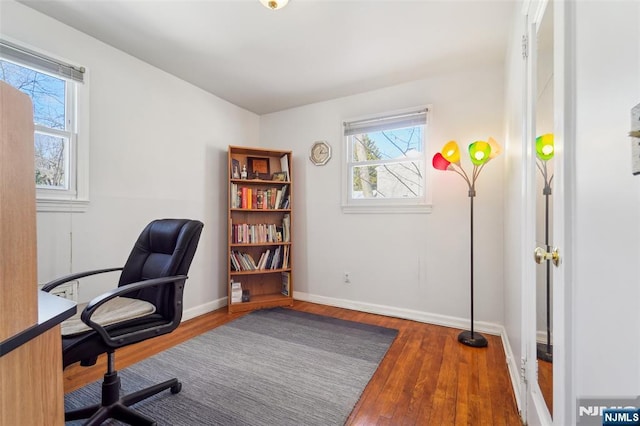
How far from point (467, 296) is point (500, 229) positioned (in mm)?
698

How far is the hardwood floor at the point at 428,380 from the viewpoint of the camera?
143cm

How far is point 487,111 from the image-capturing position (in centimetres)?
248

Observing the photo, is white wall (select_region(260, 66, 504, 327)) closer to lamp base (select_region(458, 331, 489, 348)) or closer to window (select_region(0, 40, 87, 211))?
lamp base (select_region(458, 331, 489, 348))

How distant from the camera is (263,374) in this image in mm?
1778

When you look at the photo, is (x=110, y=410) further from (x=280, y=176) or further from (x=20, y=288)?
(x=280, y=176)

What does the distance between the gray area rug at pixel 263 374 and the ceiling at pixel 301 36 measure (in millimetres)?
2469

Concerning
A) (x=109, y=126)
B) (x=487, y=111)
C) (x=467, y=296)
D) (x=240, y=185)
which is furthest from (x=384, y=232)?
(x=109, y=126)

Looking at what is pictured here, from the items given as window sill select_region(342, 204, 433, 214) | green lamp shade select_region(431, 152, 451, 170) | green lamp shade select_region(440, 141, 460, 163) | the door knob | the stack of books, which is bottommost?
the stack of books

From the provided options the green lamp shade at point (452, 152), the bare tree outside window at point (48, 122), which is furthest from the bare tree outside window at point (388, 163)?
the bare tree outside window at point (48, 122)

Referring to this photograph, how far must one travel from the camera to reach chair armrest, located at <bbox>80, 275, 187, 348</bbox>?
3.79 ft

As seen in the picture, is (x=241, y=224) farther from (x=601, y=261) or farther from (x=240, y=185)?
(x=601, y=261)

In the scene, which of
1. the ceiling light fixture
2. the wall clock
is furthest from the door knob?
the wall clock

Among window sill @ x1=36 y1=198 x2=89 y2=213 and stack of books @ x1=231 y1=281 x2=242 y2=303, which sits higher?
window sill @ x1=36 y1=198 x2=89 y2=213

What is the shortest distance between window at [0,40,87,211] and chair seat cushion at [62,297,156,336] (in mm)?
1013
